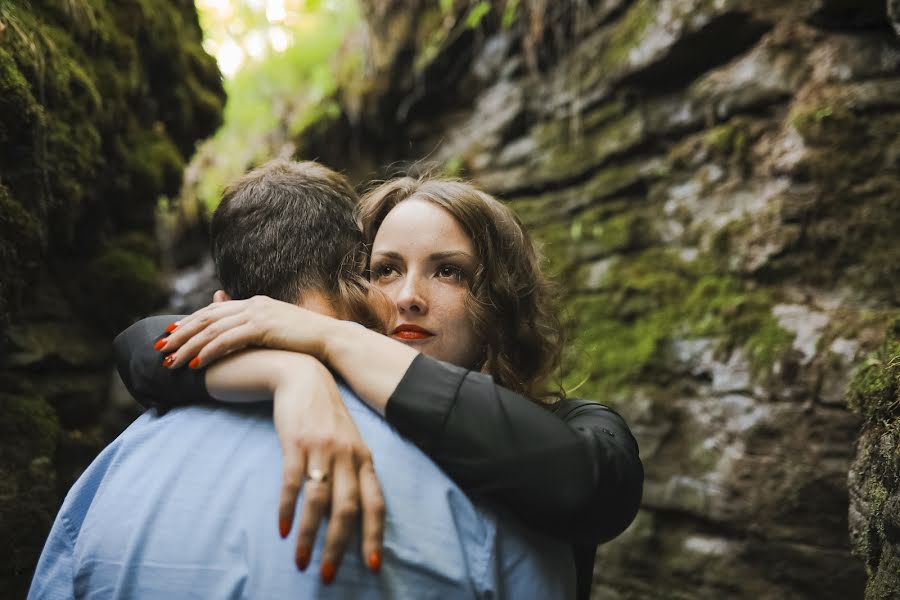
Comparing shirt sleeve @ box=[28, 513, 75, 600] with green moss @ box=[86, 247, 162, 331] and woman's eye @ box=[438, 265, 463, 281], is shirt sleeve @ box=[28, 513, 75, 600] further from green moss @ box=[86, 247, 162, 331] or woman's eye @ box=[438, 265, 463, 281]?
green moss @ box=[86, 247, 162, 331]

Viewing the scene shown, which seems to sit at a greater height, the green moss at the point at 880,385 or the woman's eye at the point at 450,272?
the woman's eye at the point at 450,272

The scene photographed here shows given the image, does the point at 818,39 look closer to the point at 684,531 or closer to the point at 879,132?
the point at 879,132

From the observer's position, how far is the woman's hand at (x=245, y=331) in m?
1.46

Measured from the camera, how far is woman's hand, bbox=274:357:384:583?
1175mm

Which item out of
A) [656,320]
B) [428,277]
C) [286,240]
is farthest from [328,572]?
[656,320]

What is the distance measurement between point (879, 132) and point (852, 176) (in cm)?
23

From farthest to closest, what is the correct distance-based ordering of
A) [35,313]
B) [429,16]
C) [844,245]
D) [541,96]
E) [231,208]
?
[429,16] < [541,96] < [844,245] < [35,313] < [231,208]

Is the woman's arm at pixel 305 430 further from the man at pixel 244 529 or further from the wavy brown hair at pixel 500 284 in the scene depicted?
the wavy brown hair at pixel 500 284

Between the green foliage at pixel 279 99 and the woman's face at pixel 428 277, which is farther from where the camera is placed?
the green foliage at pixel 279 99

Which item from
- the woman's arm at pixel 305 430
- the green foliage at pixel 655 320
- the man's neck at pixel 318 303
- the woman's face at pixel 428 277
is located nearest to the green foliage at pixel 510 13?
the green foliage at pixel 655 320

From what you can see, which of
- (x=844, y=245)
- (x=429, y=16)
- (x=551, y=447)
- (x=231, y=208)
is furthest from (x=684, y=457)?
(x=429, y=16)

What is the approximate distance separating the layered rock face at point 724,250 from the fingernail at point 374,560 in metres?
1.53

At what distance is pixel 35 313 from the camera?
2355mm

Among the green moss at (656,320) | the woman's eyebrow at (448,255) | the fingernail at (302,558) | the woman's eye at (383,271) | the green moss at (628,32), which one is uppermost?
the green moss at (628,32)
